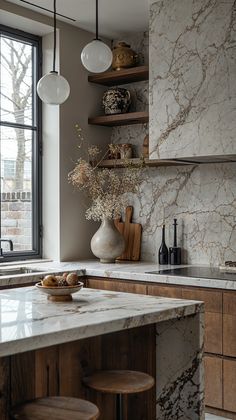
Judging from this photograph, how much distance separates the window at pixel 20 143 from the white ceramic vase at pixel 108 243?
0.55m

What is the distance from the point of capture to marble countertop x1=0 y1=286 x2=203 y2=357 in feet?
6.59

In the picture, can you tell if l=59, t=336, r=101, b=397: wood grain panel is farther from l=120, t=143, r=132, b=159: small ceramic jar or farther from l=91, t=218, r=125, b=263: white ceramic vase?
l=120, t=143, r=132, b=159: small ceramic jar

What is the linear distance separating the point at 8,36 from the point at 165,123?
4.88ft

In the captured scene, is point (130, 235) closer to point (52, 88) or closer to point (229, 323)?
point (229, 323)

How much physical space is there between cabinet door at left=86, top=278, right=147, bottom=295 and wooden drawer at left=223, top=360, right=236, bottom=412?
74 centimetres

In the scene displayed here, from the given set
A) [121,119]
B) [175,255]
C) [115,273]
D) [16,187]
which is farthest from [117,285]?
[121,119]

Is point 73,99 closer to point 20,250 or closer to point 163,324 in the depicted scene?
point 20,250

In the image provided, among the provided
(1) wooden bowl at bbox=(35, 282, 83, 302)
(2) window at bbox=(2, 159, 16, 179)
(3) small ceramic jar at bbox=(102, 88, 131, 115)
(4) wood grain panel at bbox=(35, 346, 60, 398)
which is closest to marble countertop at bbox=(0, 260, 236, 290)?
(2) window at bbox=(2, 159, 16, 179)

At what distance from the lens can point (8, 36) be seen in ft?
15.4

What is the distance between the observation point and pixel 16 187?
15.6 ft

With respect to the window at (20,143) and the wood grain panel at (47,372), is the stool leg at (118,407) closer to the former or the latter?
the wood grain panel at (47,372)

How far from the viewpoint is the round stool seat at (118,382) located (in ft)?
7.53

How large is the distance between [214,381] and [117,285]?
36.6 inches

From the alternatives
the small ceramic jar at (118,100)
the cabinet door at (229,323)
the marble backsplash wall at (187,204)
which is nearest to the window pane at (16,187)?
the small ceramic jar at (118,100)
